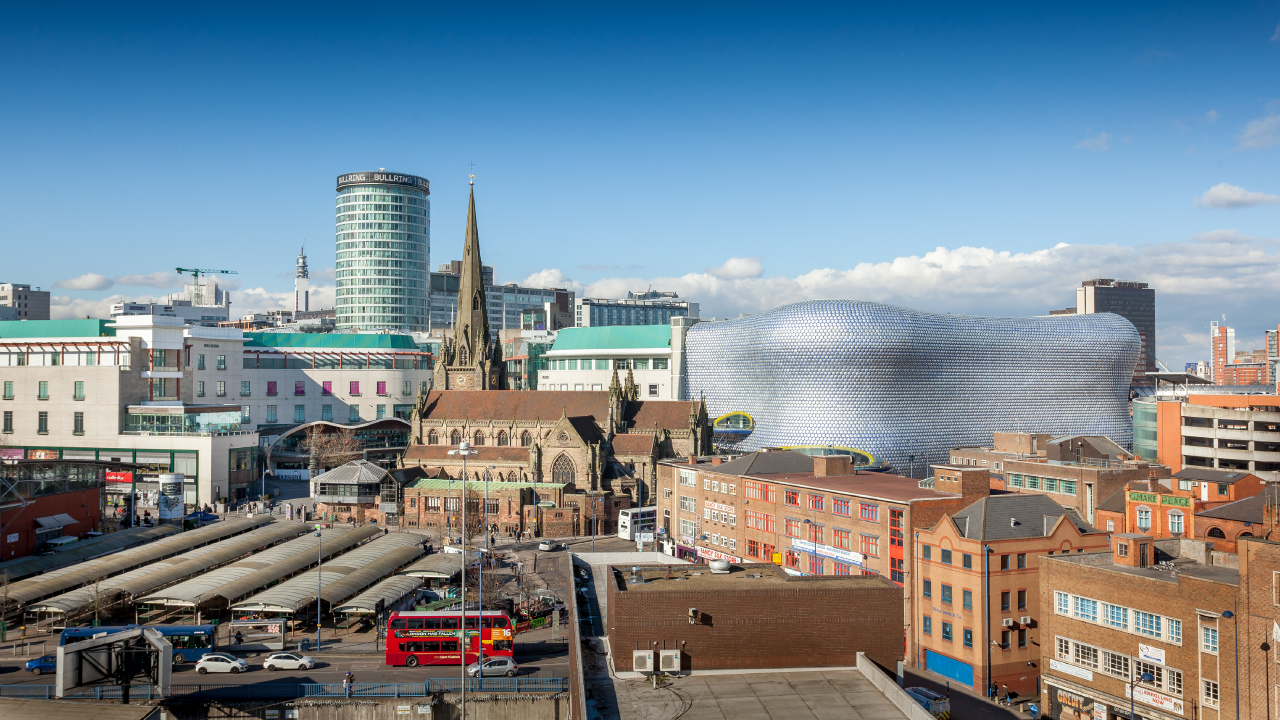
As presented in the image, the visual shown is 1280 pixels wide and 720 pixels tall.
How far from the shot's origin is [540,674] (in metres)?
49.5

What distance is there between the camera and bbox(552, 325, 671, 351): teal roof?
556 ft

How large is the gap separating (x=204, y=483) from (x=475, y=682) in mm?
71428

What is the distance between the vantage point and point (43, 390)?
112312 mm

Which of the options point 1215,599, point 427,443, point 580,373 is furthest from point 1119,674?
point 580,373

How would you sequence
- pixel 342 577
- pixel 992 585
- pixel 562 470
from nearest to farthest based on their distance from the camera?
pixel 992 585
pixel 342 577
pixel 562 470

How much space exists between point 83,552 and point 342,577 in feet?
72.3

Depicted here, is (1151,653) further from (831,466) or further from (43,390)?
(43,390)

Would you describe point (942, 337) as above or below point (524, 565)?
above

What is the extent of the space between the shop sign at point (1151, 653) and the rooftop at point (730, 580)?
48.7 ft

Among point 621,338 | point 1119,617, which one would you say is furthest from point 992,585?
point 621,338

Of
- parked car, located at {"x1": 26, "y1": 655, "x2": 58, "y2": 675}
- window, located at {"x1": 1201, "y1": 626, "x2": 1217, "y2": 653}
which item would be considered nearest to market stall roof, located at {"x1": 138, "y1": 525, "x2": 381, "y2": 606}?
parked car, located at {"x1": 26, "y1": 655, "x2": 58, "y2": 675}

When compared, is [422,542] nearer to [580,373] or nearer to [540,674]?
[540,674]

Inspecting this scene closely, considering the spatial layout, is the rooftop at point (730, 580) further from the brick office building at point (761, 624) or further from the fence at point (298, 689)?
the fence at point (298, 689)

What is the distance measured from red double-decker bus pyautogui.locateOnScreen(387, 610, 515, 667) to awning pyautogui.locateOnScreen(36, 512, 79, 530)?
4151 centimetres
